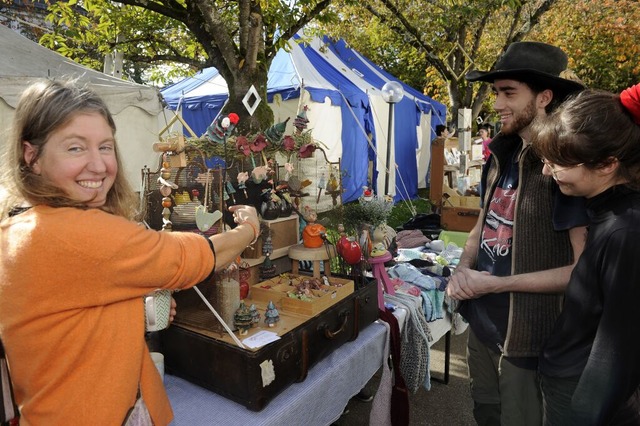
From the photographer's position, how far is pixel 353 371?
179 centimetres

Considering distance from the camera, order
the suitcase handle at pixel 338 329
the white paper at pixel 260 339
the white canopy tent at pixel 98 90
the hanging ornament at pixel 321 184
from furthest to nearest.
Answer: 1. the white canopy tent at pixel 98 90
2. the hanging ornament at pixel 321 184
3. the suitcase handle at pixel 338 329
4. the white paper at pixel 260 339

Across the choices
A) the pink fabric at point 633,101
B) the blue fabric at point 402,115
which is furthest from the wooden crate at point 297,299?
the blue fabric at point 402,115

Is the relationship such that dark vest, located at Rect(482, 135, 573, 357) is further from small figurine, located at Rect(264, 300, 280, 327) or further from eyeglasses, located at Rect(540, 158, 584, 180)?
small figurine, located at Rect(264, 300, 280, 327)

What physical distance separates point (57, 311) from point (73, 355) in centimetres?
10

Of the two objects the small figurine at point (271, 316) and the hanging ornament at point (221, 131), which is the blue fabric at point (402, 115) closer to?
the hanging ornament at point (221, 131)

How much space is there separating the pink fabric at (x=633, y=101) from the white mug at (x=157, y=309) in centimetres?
128

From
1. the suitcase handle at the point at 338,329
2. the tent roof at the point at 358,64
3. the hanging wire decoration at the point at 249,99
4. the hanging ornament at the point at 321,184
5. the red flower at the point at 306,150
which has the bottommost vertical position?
the suitcase handle at the point at 338,329

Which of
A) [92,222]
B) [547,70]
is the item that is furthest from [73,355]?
[547,70]

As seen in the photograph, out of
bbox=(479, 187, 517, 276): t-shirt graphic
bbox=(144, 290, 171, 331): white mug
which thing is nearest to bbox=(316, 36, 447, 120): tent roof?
bbox=(479, 187, 517, 276): t-shirt graphic

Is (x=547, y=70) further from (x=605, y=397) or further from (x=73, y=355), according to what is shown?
(x=73, y=355)

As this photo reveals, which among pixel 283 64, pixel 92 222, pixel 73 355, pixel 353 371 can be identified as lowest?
pixel 353 371

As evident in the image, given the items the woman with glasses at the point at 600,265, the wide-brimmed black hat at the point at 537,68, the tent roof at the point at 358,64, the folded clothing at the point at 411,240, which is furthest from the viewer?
the tent roof at the point at 358,64

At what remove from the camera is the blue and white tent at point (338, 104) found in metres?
6.79

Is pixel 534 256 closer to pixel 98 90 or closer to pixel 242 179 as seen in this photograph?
pixel 242 179
